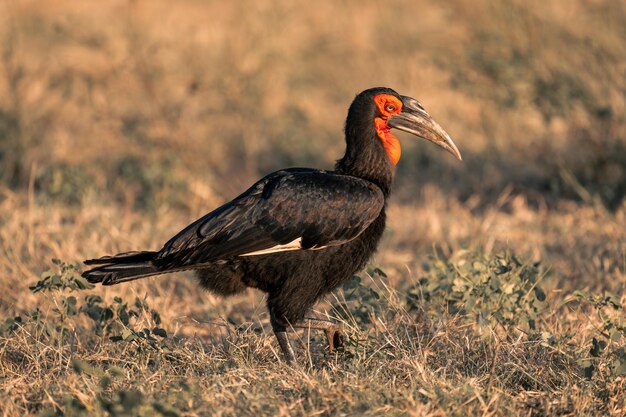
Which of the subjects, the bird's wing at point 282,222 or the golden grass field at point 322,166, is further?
the bird's wing at point 282,222

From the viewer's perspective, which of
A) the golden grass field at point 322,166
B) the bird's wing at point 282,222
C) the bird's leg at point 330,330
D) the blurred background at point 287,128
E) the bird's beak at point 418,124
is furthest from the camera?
the blurred background at point 287,128

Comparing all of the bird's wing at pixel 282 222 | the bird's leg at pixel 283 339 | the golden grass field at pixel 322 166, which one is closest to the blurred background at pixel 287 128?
the golden grass field at pixel 322 166

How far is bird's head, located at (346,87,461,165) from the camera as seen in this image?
4840mm

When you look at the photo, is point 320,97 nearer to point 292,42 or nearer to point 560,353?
point 292,42

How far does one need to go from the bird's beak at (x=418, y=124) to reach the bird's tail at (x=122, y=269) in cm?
136

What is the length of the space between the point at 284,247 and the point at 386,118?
2.94 ft

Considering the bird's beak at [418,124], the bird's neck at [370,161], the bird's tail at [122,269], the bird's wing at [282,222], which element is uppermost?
the bird's beak at [418,124]

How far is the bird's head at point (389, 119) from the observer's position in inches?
191

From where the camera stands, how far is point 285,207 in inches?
178

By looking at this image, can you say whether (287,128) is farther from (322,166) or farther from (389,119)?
(389,119)

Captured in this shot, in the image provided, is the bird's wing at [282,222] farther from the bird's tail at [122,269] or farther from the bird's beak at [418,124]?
the bird's beak at [418,124]

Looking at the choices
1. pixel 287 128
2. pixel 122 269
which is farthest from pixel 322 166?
pixel 122 269

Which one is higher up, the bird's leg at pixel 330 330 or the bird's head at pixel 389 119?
the bird's head at pixel 389 119

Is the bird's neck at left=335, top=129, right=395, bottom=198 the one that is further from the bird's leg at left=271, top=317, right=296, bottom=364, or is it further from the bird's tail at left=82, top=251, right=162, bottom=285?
the bird's tail at left=82, top=251, right=162, bottom=285
